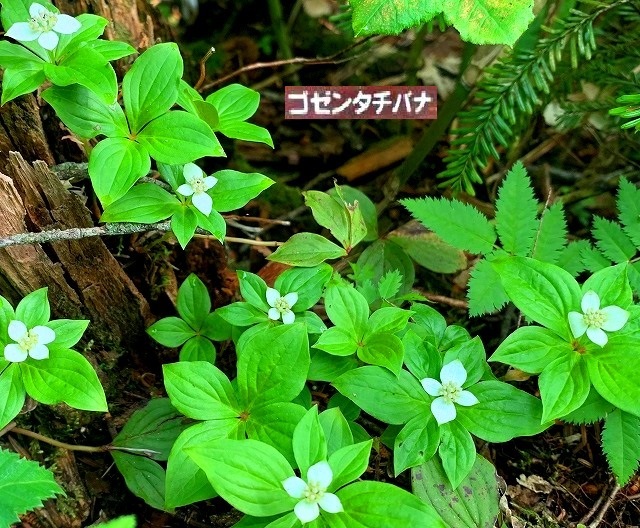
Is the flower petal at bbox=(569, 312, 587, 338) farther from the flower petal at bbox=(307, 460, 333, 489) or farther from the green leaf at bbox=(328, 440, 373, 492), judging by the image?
the flower petal at bbox=(307, 460, 333, 489)

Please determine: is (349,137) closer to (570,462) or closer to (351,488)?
(570,462)

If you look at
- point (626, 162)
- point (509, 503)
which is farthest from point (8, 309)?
point (626, 162)

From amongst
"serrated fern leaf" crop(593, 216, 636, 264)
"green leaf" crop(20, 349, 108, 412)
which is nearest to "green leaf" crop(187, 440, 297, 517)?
"green leaf" crop(20, 349, 108, 412)

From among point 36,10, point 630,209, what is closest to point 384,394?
point 630,209

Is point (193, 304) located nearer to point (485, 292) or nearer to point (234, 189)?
point (234, 189)

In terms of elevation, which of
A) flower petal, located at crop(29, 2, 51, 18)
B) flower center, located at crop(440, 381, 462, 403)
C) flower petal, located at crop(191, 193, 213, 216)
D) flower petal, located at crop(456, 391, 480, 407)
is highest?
flower petal, located at crop(29, 2, 51, 18)

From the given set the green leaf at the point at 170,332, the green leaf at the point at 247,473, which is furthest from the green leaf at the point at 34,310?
the green leaf at the point at 247,473
